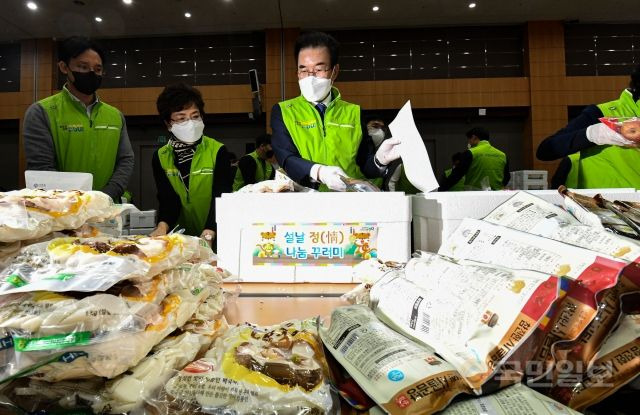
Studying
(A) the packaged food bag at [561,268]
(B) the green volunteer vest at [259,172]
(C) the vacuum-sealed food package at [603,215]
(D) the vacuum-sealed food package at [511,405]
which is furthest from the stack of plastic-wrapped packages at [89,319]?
(B) the green volunteer vest at [259,172]

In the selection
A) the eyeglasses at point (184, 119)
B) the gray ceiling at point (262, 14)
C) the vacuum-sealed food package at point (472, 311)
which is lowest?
the vacuum-sealed food package at point (472, 311)

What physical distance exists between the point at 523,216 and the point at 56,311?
761 millimetres

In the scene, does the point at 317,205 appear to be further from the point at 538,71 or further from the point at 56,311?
the point at 538,71

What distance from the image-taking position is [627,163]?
6.28ft

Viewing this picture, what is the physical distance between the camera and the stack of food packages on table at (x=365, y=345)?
0.43m

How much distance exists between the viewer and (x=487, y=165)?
15.9ft

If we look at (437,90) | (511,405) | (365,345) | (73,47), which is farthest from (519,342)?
(437,90)

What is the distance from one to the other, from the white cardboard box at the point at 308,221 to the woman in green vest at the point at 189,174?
38.6 inches

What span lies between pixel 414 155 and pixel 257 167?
10.6 feet

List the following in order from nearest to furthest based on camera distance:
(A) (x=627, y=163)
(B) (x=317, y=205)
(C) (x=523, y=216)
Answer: (C) (x=523, y=216) < (B) (x=317, y=205) < (A) (x=627, y=163)

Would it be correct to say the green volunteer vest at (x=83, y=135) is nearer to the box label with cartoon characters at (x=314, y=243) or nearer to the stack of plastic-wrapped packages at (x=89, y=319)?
the box label with cartoon characters at (x=314, y=243)

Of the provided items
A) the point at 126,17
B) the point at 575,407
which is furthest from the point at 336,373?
the point at 126,17

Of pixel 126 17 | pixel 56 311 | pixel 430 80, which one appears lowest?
pixel 56 311

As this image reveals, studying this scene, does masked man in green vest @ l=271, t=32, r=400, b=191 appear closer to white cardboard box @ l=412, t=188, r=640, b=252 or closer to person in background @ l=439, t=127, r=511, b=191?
white cardboard box @ l=412, t=188, r=640, b=252
